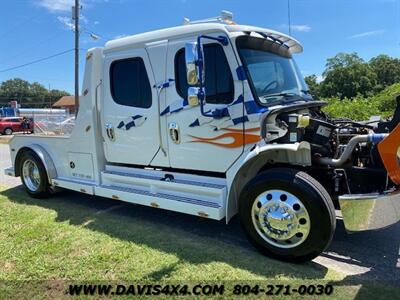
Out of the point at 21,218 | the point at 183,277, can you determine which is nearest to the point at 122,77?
the point at 21,218

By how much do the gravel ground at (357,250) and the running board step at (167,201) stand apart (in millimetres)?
497

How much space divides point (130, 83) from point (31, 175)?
3.13 metres

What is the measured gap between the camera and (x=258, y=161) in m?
4.54

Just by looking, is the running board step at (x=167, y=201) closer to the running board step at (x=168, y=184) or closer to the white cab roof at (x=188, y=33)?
the running board step at (x=168, y=184)

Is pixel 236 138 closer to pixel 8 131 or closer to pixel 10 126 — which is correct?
pixel 10 126

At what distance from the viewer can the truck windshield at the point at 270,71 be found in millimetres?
4496

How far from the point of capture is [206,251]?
4.41m

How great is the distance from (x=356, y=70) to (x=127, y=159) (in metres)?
60.7

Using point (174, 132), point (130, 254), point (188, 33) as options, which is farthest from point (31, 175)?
point (188, 33)

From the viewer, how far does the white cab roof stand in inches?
180

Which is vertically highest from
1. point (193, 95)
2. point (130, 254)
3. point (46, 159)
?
point (193, 95)

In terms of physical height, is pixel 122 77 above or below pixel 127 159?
above

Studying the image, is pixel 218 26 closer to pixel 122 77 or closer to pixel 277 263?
pixel 122 77

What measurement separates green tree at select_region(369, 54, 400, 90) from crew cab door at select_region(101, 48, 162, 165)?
64833 millimetres
